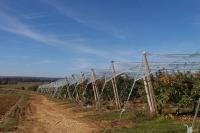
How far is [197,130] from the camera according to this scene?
45.8ft

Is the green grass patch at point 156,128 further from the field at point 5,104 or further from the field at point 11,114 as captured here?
the field at point 5,104

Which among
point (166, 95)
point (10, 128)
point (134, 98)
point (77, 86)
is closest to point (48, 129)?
point (10, 128)

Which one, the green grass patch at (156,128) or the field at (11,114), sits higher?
the field at (11,114)

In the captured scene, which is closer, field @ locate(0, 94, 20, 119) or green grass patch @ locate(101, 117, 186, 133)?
green grass patch @ locate(101, 117, 186, 133)

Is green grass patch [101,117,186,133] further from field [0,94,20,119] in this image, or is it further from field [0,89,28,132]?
field [0,94,20,119]

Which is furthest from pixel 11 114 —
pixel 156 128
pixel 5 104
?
pixel 5 104

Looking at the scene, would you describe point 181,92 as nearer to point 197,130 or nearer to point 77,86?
point 197,130

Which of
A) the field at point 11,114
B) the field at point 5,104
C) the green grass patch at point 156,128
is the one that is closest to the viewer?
the green grass patch at point 156,128

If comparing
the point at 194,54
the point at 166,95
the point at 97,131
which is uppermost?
the point at 194,54

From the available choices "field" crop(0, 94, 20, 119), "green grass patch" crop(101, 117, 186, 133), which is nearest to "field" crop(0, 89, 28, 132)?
"field" crop(0, 94, 20, 119)

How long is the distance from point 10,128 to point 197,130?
918cm

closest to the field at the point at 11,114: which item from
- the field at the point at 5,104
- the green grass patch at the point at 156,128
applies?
the field at the point at 5,104

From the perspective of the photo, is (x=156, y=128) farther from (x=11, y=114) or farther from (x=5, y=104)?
(x=5, y=104)

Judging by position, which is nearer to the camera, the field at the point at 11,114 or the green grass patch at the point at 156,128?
the green grass patch at the point at 156,128
